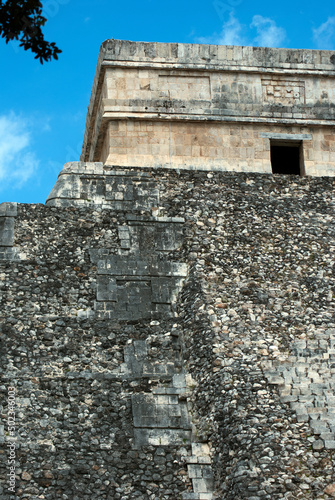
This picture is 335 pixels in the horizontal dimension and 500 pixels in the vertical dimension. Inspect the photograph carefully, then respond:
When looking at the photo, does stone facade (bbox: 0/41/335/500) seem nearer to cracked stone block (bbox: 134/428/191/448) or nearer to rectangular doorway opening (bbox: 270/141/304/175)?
cracked stone block (bbox: 134/428/191/448)

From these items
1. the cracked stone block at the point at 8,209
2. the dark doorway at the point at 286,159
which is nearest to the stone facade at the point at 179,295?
the cracked stone block at the point at 8,209

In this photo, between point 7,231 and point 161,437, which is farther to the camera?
point 7,231

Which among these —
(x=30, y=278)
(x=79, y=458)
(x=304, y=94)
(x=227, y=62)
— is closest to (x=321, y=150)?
(x=304, y=94)

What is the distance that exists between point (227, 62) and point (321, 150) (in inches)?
101

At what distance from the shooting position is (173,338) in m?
17.3

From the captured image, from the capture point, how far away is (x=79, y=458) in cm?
1561

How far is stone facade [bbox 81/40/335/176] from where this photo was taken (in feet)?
65.1

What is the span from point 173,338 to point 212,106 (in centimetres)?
522

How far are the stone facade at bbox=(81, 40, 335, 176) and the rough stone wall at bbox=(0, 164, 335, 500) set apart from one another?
2.10 ft

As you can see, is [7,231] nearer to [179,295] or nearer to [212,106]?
[179,295]

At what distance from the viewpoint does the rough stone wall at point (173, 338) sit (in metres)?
15.4

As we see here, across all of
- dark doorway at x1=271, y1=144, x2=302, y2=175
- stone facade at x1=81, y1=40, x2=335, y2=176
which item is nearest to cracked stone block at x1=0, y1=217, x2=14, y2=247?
stone facade at x1=81, y1=40, x2=335, y2=176

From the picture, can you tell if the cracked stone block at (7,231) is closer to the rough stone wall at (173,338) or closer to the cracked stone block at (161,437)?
the rough stone wall at (173,338)

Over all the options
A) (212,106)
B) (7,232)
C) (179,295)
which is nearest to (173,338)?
(179,295)
